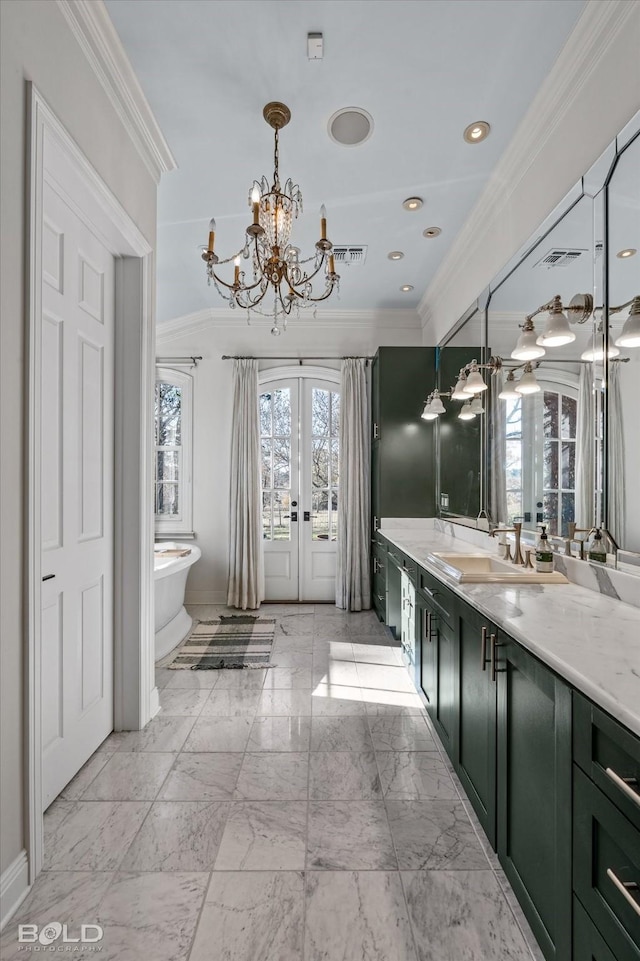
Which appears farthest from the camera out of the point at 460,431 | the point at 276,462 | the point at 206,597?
Result: the point at 276,462

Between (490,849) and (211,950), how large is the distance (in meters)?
0.98

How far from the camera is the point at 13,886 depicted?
1406 millimetres

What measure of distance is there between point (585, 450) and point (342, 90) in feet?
6.53

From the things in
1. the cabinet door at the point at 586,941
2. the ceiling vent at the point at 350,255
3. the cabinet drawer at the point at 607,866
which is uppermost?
the ceiling vent at the point at 350,255

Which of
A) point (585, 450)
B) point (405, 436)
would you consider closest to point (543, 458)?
point (585, 450)

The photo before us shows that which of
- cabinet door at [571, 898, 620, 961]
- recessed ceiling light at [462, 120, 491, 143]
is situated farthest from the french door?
cabinet door at [571, 898, 620, 961]

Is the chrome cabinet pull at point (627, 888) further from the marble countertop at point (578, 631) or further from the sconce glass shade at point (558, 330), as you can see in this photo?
the sconce glass shade at point (558, 330)

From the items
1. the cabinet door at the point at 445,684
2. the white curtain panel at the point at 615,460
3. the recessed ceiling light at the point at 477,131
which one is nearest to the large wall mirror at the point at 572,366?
the white curtain panel at the point at 615,460

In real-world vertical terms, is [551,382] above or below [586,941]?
above

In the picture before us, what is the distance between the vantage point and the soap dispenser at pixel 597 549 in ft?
6.04

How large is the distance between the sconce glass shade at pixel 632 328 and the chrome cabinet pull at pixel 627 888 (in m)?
1.58

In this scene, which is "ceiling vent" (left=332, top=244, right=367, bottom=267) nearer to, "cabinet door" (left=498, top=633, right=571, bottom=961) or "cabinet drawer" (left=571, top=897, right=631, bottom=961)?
"cabinet door" (left=498, top=633, right=571, bottom=961)

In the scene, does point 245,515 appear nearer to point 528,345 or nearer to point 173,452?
point 173,452

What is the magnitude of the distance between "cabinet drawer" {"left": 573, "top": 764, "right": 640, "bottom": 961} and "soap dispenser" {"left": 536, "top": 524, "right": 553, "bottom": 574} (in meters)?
1.22
